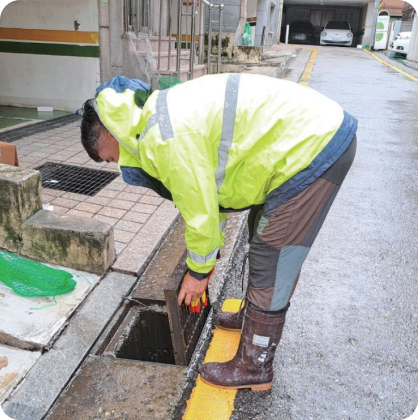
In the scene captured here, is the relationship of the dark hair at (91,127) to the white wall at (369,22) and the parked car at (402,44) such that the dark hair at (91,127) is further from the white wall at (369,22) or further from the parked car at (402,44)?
the white wall at (369,22)

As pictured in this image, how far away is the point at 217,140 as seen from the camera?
158 cm

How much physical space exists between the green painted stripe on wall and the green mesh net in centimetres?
494

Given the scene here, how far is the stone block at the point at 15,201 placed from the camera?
2.63 metres

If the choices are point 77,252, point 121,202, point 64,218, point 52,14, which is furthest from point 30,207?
point 52,14

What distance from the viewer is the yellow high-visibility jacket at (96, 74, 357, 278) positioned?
1510 millimetres

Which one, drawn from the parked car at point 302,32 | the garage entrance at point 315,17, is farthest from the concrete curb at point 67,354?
the parked car at point 302,32

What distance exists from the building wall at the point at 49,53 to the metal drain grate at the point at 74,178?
112 inches

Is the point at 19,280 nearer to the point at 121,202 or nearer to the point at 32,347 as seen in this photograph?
the point at 32,347

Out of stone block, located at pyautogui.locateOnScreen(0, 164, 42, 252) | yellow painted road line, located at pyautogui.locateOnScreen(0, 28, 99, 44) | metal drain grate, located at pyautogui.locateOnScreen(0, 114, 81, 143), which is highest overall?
yellow painted road line, located at pyautogui.locateOnScreen(0, 28, 99, 44)

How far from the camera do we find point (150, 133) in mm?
1504

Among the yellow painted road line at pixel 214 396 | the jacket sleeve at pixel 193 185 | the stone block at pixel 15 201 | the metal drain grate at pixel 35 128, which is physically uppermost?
the jacket sleeve at pixel 193 185

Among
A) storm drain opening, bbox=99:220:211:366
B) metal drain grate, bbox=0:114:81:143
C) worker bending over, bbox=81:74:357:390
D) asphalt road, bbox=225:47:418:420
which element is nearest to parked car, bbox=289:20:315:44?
metal drain grate, bbox=0:114:81:143

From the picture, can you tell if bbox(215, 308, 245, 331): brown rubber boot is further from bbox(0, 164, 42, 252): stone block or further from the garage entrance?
the garage entrance

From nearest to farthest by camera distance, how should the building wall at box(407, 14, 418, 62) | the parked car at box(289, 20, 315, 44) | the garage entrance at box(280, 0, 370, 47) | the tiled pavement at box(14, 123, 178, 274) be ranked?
1. the tiled pavement at box(14, 123, 178, 274)
2. the building wall at box(407, 14, 418, 62)
3. the garage entrance at box(280, 0, 370, 47)
4. the parked car at box(289, 20, 315, 44)
